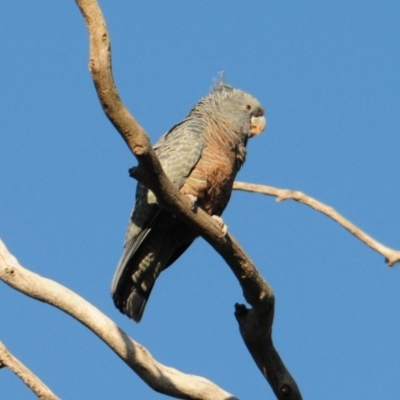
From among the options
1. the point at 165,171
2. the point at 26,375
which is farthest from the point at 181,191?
the point at 26,375

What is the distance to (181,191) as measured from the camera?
24.4 feet

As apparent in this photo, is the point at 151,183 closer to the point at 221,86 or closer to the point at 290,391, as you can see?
the point at 290,391

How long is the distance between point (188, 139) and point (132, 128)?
98.0 inches

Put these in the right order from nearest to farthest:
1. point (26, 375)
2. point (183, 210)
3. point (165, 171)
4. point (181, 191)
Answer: point (26, 375)
point (183, 210)
point (181, 191)
point (165, 171)

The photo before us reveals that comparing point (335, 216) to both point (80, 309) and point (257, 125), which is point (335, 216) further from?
point (80, 309)

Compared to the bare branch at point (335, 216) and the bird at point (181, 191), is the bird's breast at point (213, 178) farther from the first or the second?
the bare branch at point (335, 216)

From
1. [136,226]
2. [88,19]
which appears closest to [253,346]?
[136,226]

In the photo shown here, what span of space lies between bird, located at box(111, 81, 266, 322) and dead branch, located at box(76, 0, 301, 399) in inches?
39.9

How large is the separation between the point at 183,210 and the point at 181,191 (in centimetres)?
134

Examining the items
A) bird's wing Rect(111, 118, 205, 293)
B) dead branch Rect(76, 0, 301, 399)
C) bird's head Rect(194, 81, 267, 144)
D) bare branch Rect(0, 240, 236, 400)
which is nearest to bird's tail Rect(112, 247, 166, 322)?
bird's wing Rect(111, 118, 205, 293)

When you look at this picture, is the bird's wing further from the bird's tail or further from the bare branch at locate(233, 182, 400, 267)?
the bare branch at locate(233, 182, 400, 267)

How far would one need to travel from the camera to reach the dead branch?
5.07 m

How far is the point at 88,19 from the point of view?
5066mm

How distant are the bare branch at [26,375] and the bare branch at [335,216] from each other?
2697 mm
